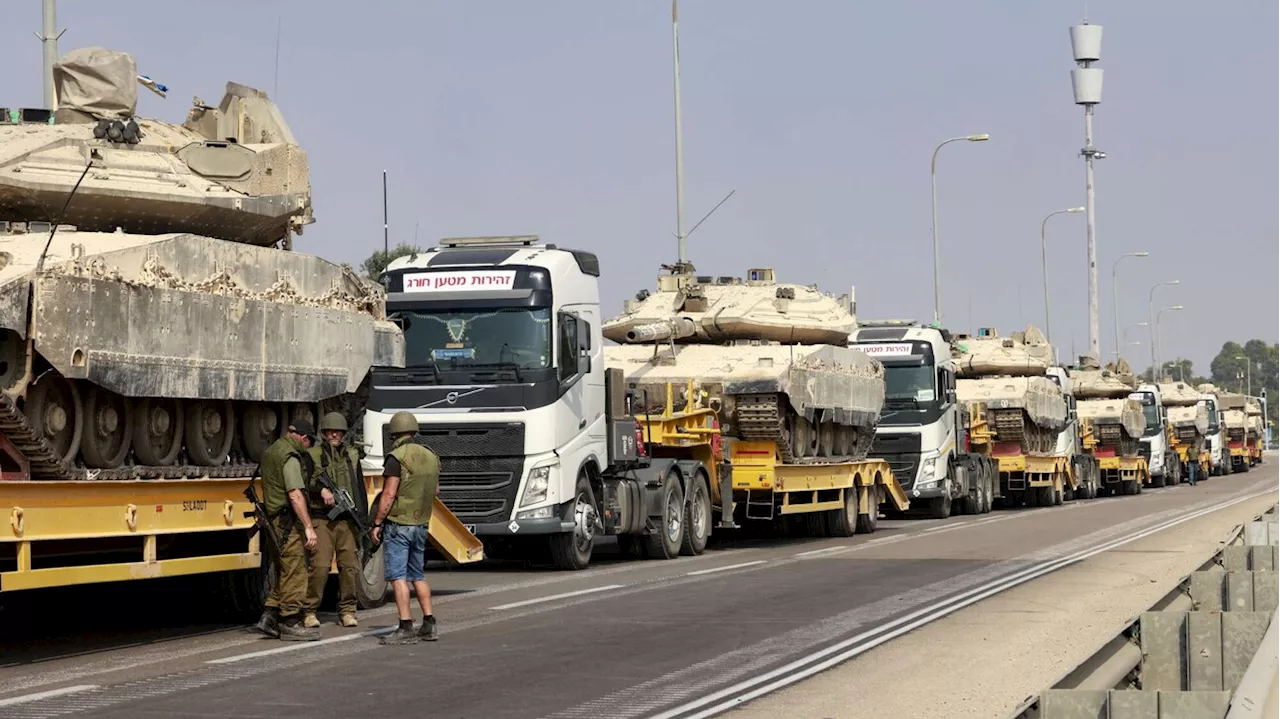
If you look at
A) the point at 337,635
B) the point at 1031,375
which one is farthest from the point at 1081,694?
the point at 1031,375

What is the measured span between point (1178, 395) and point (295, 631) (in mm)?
60029

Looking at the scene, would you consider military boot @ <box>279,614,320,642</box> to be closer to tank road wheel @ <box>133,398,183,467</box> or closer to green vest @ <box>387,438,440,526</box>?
green vest @ <box>387,438,440,526</box>

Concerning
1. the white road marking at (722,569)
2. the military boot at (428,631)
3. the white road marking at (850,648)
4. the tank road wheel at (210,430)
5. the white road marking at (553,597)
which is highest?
the tank road wheel at (210,430)

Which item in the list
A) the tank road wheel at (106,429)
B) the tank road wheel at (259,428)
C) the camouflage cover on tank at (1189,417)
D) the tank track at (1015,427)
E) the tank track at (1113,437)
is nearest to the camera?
the tank road wheel at (106,429)

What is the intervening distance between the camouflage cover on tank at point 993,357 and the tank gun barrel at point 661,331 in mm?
17195

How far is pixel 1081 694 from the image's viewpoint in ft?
22.5

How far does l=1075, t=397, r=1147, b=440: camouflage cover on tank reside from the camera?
177 feet

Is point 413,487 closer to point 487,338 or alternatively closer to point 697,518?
point 487,338

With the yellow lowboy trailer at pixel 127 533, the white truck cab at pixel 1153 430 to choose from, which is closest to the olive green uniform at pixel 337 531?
the yellow lowboy trailer at pixel 127 533

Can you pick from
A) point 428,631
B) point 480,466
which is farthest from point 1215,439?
point 428,631

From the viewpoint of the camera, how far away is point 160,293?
13797mm

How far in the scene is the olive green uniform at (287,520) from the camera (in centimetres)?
1417

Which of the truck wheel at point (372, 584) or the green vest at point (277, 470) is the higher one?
the green vest at point (277, 470)

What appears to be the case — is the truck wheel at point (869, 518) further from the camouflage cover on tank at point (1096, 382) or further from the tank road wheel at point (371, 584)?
the camouflage cover on tank at point (1096, 382)
